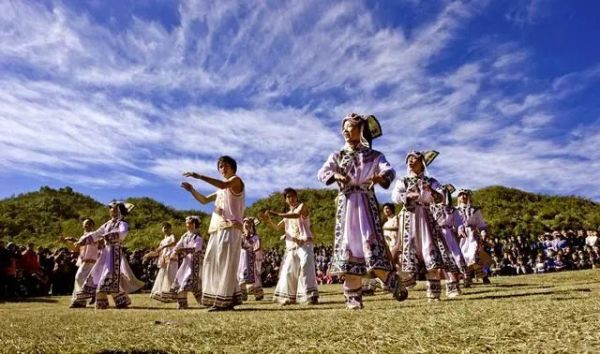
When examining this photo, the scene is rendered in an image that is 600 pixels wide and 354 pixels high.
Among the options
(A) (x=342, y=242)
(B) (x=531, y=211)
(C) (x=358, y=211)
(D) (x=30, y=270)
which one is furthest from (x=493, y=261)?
(D) (x=30, y=270)

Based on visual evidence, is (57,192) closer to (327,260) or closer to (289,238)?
(327,260)

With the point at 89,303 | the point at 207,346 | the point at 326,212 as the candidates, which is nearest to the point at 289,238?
the point at 89,303

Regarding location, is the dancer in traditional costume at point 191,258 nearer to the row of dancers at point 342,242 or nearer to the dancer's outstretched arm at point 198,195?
the row of dancers at point 342,242

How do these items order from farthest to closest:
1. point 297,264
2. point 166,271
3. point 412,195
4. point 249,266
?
point 249,266, point 166,271, point 297,264, point 412,195

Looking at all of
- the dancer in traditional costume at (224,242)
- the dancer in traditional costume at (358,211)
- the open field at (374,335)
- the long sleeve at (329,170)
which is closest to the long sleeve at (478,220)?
the dancer in traditional costume at (358,211)

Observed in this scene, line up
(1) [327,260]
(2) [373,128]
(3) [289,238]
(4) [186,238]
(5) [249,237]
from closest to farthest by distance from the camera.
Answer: (2) [373,128], (3) [289,238], (4) [186,238], (5) [249,237], (1) [327,260]

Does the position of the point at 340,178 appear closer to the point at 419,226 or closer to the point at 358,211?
the point at 358,211

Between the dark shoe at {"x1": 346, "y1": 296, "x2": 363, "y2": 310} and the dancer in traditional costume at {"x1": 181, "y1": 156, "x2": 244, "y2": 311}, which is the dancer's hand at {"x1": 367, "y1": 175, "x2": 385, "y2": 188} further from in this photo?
the dancer in traditional costume at {"x1": 181, "y1": 156, "x2": 244, "y2": 311}

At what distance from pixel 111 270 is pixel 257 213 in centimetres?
1538

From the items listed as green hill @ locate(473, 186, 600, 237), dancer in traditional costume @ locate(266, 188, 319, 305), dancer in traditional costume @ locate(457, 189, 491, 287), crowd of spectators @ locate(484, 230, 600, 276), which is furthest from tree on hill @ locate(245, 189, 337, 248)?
dancer in traditional costume @ locate(266, 188, 319, 305)

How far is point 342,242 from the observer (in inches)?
260

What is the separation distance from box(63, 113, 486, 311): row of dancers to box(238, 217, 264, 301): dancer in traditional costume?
170 centimetres

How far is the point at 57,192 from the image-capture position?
3753 centimetres

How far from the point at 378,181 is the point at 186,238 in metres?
5.88
